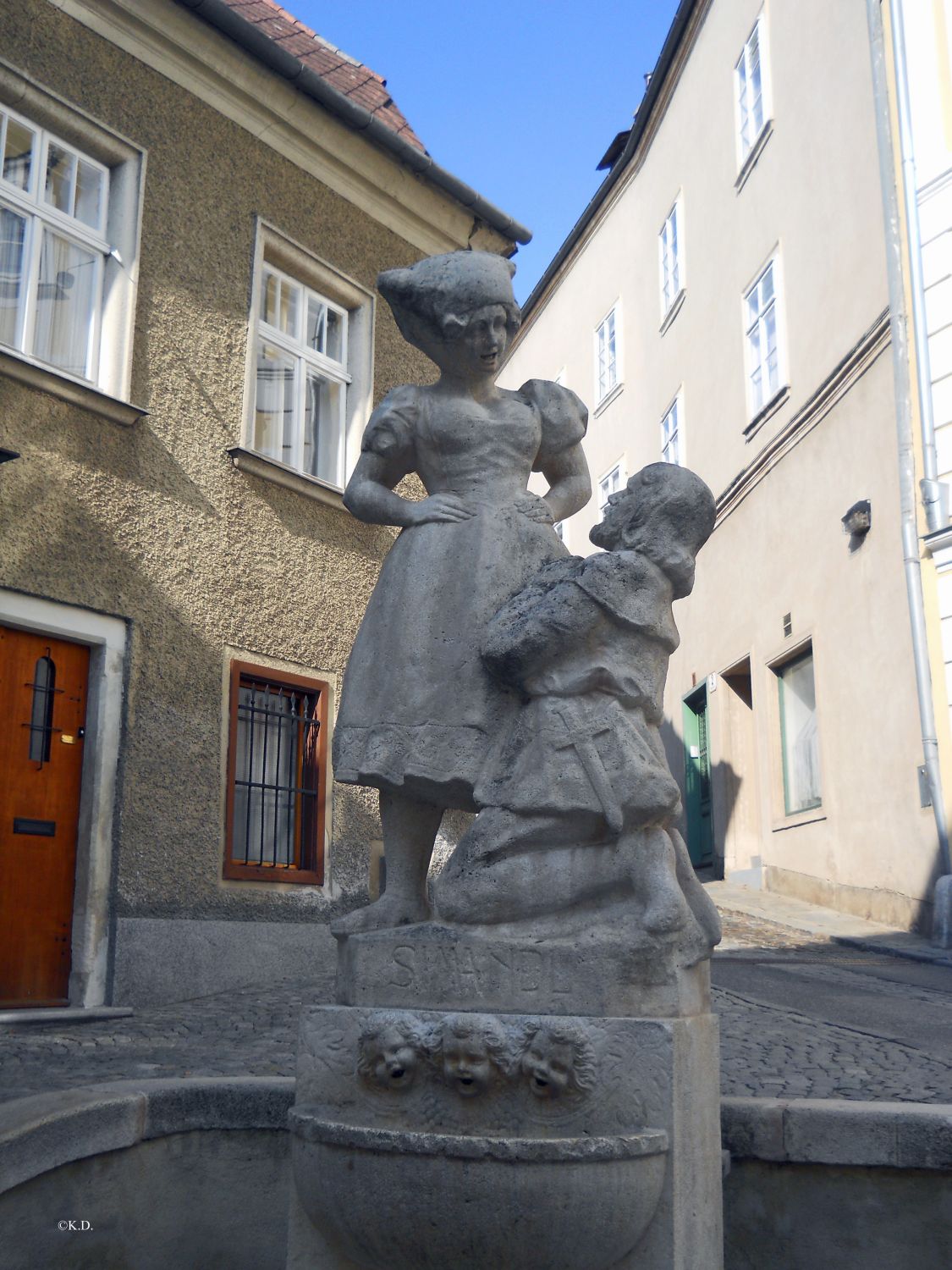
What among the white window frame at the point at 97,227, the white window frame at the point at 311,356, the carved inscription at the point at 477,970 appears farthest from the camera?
the white window frame at the point at 311,356

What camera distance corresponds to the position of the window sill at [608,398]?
2128cm

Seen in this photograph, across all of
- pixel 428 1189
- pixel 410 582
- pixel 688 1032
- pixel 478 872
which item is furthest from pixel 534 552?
pixel 428 1189

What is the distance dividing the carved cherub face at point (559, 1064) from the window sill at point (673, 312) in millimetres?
16502

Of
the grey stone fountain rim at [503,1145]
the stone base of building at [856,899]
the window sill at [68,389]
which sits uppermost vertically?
the window sill at [68,389]

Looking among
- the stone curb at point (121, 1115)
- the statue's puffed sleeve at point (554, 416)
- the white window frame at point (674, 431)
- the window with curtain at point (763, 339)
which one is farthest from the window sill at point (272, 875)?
the white window frame at point (674, 431)

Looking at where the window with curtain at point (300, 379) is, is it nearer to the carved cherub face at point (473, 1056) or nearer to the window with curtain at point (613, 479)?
the carved cherub face at point (473, 1056)

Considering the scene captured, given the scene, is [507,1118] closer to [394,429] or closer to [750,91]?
[394,429]

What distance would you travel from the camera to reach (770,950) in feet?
30.8

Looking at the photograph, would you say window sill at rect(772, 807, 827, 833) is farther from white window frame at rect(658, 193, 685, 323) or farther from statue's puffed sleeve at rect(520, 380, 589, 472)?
statue's puffed sleeve at rect(520, 380, 589, 472)

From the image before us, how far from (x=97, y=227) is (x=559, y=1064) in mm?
7330

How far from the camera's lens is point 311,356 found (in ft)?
33.4

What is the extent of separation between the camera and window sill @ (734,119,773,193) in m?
14.7

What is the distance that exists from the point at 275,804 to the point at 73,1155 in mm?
5923

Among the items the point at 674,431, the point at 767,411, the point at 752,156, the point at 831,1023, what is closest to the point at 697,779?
the point at 674,431
